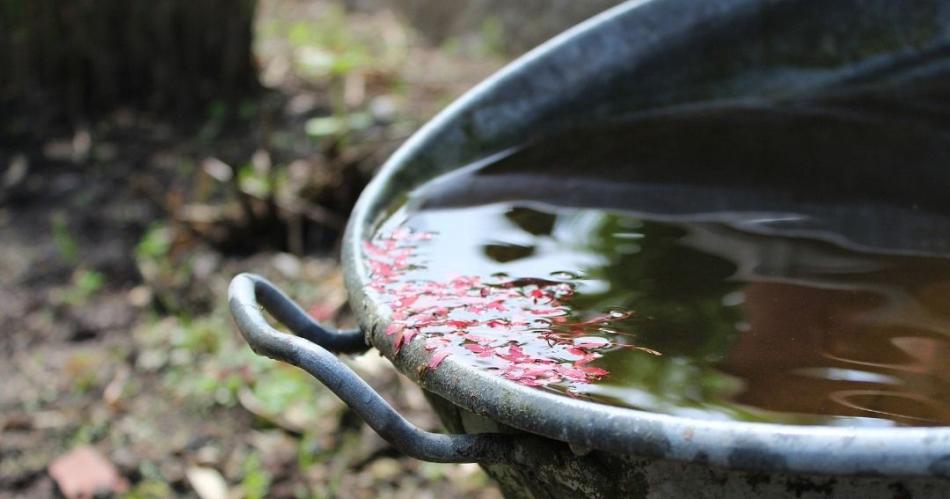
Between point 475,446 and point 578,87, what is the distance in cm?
81

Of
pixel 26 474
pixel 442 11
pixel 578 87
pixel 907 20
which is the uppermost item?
A: pixel 907 20

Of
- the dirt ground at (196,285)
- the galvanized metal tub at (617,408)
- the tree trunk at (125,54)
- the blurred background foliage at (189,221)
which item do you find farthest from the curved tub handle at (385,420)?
the tree trunk at (125,54)

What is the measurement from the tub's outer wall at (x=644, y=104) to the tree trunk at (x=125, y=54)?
2421mm

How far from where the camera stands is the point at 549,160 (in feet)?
4.87

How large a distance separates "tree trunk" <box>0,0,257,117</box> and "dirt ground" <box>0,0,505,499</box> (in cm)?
11

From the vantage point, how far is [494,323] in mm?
1025

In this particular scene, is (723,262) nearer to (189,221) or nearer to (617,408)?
(617,408)

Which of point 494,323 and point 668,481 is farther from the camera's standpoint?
point 494,323

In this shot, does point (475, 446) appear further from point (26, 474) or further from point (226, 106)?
point (226, 106)

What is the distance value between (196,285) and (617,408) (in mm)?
2091

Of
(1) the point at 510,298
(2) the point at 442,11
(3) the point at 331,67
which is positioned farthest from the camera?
(2) the point at 442,11

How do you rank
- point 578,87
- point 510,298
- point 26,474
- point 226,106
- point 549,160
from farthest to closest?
point 226,106 → point 26,474 → point 578,87 → point 549,160 → point 510,298

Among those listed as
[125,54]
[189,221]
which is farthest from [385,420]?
[125,54]

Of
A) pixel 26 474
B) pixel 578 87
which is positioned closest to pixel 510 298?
pixel 578 87
